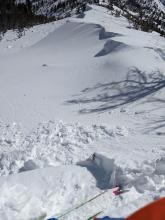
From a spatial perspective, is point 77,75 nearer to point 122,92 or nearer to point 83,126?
point 122,92

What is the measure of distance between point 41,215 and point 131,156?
71.2 inches

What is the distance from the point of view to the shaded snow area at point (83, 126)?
5.21 metres

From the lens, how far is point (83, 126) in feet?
A: 24.8

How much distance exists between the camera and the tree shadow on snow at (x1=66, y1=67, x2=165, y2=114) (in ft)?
28.2

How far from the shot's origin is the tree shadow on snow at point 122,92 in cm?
861

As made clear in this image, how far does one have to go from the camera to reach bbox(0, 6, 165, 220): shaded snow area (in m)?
5.21

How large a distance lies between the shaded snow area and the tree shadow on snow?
21 mm

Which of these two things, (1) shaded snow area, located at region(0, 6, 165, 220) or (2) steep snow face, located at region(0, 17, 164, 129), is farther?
(2) steep snow face, located at region(0, 17, 164, 129)

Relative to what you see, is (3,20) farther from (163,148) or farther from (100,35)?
(163,148)

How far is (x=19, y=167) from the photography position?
6.21 m

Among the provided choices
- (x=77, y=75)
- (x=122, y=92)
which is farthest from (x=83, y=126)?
(x=77, y=75)

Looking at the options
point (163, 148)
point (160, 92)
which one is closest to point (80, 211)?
point (163, 148)

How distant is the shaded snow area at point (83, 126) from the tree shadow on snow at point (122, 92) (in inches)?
0.8

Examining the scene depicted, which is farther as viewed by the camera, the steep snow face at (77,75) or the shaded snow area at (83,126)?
the steep snow face at (77,75)
